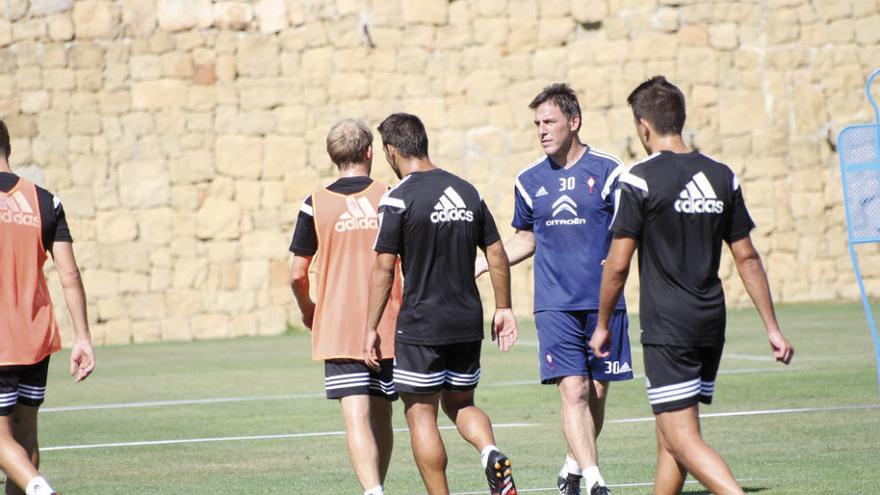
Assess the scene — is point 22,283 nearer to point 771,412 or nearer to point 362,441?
point 362,441

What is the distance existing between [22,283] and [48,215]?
0.36 meters

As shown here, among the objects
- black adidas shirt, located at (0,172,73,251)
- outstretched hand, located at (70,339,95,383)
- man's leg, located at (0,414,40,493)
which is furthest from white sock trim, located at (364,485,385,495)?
black adidas shirt, located at (0,172,73,251)

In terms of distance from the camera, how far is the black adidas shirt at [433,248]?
23.3ft

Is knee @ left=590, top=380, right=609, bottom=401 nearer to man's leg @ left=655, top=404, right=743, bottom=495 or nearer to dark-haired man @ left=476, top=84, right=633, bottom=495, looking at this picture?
dark-haired man @ left=476, top=84, right=633, bottom=495

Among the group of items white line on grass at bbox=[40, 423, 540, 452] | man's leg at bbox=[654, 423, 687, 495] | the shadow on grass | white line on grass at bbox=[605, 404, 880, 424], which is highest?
man's leg at bbox=[654, 423, 687, 495]

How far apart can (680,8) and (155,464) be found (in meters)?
14.5

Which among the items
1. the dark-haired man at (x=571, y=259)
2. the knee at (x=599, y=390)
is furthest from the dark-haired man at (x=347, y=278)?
the knee at (x=599, y=390)

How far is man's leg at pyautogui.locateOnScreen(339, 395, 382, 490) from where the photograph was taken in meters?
7.28

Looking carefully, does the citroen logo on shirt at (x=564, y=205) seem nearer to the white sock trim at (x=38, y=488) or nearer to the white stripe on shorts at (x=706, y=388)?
the white stripe on shorts at (x=706, y=388)

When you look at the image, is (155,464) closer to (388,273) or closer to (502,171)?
(388,273)

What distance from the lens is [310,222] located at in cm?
760

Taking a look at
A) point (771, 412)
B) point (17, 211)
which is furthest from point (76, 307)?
point (771, 412)

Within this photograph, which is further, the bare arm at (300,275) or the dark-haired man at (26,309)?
the bare arm at (300,275)

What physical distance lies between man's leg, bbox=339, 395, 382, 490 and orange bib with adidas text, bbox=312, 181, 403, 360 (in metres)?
0.25
